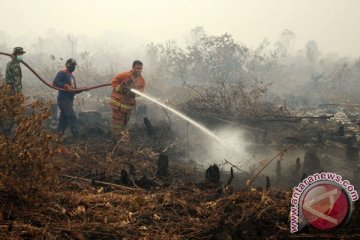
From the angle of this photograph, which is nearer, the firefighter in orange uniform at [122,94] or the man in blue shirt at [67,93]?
the firefighter in orange uniform at [122,94]

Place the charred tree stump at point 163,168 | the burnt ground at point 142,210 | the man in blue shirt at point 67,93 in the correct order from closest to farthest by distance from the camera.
Answer: the burnt ground at point 142,210, the charred tree stump at point 163,168, the man in blue shirt at point 67,93

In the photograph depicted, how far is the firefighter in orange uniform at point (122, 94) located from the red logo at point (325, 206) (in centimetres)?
508

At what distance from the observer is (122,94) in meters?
7.98

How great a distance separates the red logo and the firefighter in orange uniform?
16.7 feet

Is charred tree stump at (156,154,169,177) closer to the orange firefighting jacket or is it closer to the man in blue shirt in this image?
the orange firefighting jacket

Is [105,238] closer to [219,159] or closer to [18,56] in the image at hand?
[219,159]

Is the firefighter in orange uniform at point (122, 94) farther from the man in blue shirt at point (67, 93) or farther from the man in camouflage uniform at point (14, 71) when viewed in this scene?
the man in camouflage uniform at point (14, 71)

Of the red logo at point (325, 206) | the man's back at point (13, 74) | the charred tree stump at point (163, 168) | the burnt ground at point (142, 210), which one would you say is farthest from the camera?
the man's back at point (13, 74)

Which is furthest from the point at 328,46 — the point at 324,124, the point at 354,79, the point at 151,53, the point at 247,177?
the point at 247,177

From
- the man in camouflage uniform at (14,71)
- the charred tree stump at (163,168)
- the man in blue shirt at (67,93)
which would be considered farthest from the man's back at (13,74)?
the charred tree stump at (163,168)

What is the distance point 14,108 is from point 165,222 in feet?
7.35

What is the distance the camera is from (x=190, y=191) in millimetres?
4809

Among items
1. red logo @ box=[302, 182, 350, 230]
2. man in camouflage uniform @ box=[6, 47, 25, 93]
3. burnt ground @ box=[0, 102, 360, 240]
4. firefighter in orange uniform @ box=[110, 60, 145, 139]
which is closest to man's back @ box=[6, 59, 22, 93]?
man in camouflage uniform @ box=[6, 47, 25, 93]

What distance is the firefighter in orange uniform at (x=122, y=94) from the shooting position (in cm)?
793
